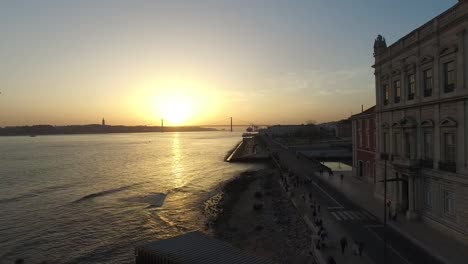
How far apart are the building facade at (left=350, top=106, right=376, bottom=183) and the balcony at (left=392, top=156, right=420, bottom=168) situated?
12.4m

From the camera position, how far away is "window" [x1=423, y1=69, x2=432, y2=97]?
2812 centimetres

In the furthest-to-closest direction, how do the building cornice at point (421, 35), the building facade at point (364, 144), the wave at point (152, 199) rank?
the wave at point (152, 199), the building facade at point (364, 144), the building cornice at point (421, 35)

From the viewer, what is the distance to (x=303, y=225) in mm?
32938

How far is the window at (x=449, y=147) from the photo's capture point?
25.6 meters

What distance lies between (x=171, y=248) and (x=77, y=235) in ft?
64.4

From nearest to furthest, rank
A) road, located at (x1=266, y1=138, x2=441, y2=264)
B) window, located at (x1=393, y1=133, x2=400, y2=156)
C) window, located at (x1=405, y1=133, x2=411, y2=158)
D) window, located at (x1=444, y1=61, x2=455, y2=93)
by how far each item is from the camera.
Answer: road, located at (x1=266, y1=138, x2=441, y2=264) → window, located at (x1=444, y1=61, x2=455, y2=93) → window, located at (x1=405, y1=133, x2=411, y2=158) → window, located at (x1=393, y1=133, x2=400, y2=156)

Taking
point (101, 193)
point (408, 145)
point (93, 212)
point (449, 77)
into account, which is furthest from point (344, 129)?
point (449, 77)

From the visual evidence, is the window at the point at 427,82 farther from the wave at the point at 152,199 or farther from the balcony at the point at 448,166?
the wave at the point at 152,199

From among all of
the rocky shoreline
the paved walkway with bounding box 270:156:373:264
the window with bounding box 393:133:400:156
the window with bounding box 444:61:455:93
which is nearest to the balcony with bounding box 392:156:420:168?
the window with bounding box 393:133:400:156

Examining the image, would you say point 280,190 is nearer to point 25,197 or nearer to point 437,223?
point 437,223

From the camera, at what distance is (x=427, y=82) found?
93.7 feet

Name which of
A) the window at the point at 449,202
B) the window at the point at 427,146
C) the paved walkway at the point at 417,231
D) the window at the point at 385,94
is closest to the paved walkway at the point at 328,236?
the paved walkway at the point at 417,231

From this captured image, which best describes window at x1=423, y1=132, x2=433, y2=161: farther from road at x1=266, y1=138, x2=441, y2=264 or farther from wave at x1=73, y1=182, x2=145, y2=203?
wave at x1=73, y1=182, x2=145, y2=203

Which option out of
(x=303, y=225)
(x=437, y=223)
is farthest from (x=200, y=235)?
(x=437, y=223)
